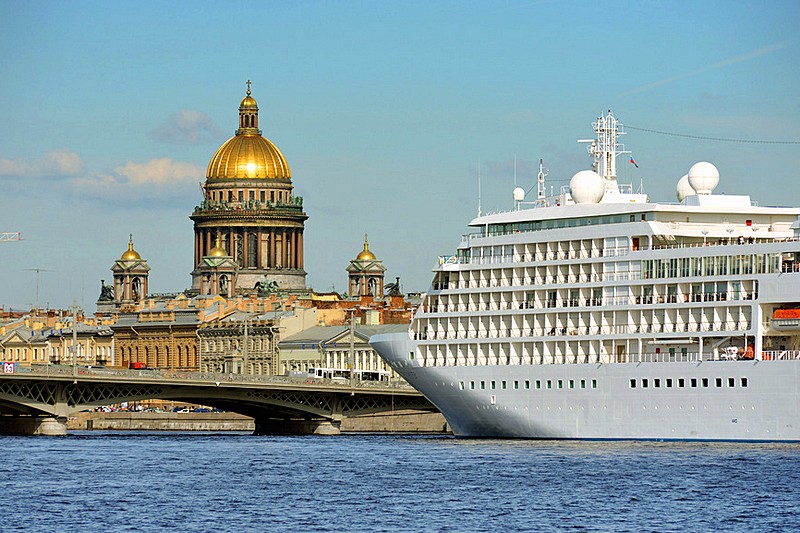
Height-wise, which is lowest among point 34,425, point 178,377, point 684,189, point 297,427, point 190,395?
point 297,427

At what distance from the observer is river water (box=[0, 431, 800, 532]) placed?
60.2 metres

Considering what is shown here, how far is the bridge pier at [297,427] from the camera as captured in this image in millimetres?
121188

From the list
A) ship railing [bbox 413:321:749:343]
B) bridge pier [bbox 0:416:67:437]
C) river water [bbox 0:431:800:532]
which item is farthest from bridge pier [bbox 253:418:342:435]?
river water [bbox 0:431:800:532]

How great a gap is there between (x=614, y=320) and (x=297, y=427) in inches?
1446

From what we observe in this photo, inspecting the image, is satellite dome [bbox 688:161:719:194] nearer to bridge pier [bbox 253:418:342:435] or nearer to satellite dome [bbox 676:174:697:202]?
satellite dome [bbox 676:174:697:202]

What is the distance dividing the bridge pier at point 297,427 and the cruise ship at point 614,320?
2202cm

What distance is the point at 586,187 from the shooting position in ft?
307

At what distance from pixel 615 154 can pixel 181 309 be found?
93.7 meters

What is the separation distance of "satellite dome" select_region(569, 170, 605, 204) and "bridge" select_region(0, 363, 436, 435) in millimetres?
A: 26059

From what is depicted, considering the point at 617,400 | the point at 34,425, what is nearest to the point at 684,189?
the point at 617,400

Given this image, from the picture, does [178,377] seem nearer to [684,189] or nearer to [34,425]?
[34,425]

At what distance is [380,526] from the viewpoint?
195ft

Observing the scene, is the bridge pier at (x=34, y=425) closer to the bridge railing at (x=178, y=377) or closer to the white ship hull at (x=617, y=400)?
the bridge railing at (x=178, y=377)

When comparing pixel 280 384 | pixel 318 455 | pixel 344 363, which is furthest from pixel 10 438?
pixel 344 363
